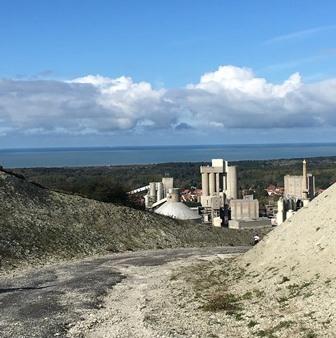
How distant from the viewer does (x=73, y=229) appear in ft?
155

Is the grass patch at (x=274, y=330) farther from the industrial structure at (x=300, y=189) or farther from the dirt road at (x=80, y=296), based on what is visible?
the industrial structure at (x=300, y=189)

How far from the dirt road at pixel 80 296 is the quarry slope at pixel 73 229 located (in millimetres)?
4181

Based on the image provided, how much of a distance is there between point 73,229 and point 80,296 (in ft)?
71.8

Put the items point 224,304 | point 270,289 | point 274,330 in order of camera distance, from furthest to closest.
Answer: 1. point 270,289
2. point 224,304
3. point 274,330

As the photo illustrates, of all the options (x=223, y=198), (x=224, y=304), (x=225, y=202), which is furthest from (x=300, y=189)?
(x=224, y=304)

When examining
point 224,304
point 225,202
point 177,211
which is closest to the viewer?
point 224,304

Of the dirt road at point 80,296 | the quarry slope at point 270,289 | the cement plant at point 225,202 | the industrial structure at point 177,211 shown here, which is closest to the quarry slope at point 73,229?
the dirt road at point 80,296

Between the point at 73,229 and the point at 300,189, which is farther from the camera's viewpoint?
the point at 300,189

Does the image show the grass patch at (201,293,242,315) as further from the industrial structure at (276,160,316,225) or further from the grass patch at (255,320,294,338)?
the industrial structure at (276,160,316,225)

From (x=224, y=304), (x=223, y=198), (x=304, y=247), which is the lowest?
(x=223, y=198)

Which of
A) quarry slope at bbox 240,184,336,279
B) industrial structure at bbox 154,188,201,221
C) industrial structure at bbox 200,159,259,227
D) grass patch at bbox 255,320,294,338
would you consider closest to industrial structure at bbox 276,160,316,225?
industrial structure at bbox 200,159,259,227

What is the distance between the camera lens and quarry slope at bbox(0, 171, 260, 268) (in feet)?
136

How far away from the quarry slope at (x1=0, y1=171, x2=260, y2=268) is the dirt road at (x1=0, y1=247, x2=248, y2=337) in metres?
4.18

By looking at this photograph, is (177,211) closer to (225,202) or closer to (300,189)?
(225,202)
